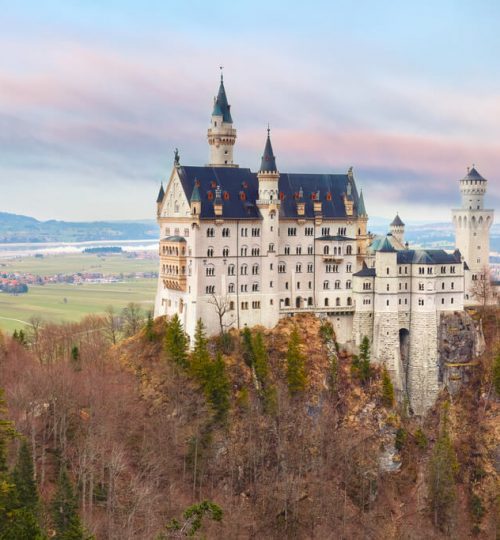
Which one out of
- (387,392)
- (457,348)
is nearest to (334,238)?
(387,392)

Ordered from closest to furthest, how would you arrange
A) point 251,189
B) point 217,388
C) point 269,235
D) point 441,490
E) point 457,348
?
1. point 217,388
2. point 441,490
3. point 269,235
4. point 251,189
5. point 457,348

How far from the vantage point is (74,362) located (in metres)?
108

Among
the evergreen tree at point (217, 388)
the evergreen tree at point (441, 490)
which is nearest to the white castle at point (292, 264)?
the evergreen tree at point (217, 388)

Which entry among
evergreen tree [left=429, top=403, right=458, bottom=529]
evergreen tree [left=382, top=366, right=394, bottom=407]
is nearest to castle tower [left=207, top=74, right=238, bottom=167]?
evergreen tree [left=382, top=366, right=394, bottom=407]

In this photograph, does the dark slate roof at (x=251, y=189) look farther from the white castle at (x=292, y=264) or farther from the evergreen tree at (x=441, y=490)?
the evergreen tree at (x=441, y=490)

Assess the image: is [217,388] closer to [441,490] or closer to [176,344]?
[176,344]

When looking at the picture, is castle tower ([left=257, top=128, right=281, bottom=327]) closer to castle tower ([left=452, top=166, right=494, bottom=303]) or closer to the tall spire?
the tall spire

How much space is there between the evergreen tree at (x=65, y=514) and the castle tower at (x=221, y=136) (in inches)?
2369

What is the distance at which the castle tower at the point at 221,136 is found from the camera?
123m

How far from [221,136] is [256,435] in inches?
1617

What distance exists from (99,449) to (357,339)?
4292cm

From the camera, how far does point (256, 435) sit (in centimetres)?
10569

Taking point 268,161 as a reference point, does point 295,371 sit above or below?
below

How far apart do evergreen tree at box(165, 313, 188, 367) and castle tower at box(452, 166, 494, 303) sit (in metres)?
50.7
